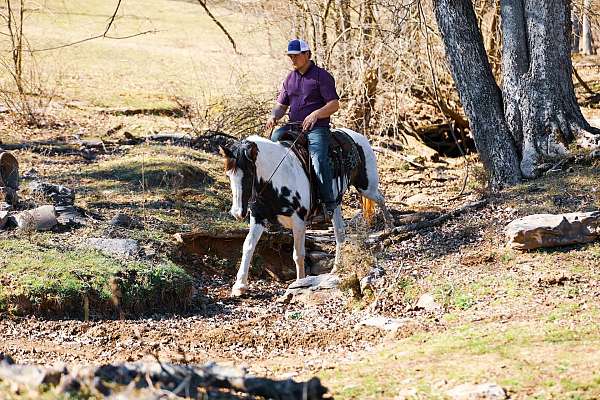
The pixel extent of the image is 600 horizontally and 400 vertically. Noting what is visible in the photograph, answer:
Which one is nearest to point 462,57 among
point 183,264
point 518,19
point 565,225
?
point 518,19

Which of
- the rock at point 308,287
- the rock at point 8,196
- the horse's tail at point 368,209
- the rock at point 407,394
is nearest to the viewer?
the rock at point 407,394

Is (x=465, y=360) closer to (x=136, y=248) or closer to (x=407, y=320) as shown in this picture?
(x=407, y=320)

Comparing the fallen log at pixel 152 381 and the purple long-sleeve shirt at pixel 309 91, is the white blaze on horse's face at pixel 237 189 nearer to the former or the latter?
the purple long-sleeve shirt at pixel 309 91

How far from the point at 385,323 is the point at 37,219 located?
15.1ft

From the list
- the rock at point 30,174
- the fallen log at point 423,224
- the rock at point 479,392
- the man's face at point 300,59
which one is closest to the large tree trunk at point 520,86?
the fallen log at point 423,224

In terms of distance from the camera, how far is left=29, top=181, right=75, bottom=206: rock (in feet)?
38.7

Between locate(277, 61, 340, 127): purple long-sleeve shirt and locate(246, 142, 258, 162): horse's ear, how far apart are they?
86 centimetres

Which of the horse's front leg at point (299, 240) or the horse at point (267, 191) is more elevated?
the horse at point (267, 191)

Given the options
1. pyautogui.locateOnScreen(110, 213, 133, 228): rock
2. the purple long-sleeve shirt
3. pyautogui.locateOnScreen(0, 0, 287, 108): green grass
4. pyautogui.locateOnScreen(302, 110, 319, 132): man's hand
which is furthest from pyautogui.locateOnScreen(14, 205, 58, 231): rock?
pyautogui.locateOnScreen(0, 0, 287, 108): green grass

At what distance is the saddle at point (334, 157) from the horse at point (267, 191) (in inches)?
2.7

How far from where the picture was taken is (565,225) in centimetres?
955

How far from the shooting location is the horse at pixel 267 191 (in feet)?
32.1

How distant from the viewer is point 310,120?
400 inches

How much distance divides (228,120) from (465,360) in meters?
10.6
